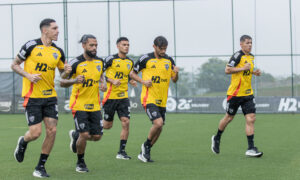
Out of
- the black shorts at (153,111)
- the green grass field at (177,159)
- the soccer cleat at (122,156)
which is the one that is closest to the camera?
the green grass field at (177,159)

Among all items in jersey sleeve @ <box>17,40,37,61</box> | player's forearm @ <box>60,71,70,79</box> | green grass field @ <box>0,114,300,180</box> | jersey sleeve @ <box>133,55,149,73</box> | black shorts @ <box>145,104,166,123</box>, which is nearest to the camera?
jersey sleeve @ <box>17,40,37,61</box>

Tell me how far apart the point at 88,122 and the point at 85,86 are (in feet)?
1.94

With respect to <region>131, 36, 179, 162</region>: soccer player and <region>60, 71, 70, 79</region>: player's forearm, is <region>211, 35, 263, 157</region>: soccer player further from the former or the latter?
<region>60, 71, 70, 79</region>: player's forearm

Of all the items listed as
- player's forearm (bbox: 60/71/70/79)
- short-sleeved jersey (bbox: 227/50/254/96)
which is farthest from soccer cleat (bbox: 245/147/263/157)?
player's forearm (bbox: 60/71/70/79)

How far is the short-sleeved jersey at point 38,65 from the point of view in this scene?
26.7 feet

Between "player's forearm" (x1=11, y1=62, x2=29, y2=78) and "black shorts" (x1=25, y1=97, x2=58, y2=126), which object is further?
"black shorts" (x1=25, y1=97, x2=58, y2=126)

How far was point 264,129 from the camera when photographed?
16562mm

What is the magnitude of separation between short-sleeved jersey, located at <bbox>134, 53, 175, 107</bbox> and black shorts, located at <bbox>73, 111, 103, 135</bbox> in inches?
56.9

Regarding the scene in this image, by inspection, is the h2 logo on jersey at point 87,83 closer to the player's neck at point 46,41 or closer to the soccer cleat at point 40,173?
the player's neck at point 46,41

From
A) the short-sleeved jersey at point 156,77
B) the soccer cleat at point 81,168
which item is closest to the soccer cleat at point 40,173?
the soccer cleat at point 81,168

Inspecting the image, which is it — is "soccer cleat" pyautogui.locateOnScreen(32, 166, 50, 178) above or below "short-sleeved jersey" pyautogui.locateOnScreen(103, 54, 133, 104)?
below

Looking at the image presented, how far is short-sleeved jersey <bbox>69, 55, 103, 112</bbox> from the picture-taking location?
344 inches

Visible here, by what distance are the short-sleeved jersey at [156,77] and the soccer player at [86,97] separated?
1.39 metres

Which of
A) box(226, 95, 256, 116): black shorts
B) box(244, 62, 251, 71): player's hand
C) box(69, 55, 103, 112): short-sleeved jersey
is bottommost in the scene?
box(226, 95, 256, 116): black shorts
